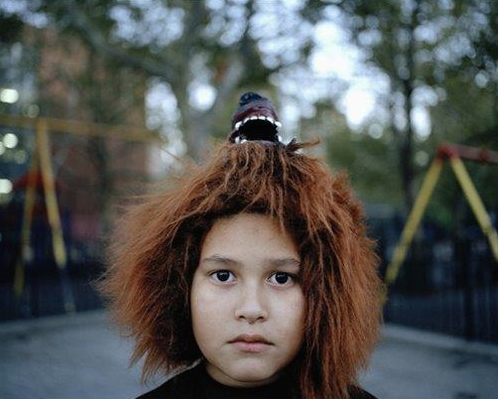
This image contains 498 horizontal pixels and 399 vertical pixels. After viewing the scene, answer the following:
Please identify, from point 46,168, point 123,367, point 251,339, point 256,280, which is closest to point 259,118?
point 256,280

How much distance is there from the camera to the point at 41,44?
1391 cm

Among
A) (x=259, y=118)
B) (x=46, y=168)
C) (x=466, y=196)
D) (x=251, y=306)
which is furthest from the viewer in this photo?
(x=46, y=168)

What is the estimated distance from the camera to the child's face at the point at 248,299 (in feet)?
4.83

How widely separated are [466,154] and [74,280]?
348 inches

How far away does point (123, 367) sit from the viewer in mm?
5602

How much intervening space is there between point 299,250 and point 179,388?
59cm

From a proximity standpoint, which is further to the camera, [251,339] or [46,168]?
[46,168]

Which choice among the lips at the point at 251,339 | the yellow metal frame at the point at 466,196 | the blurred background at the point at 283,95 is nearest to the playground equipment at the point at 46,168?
the blurred background at the point at 283,95

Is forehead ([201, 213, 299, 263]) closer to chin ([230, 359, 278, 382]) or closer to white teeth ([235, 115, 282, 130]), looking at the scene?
chin ([230, 359, 278, 382])

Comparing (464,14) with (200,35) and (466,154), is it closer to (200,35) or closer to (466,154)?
(466,154)

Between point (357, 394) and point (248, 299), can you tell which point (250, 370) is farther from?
point (357, 394)

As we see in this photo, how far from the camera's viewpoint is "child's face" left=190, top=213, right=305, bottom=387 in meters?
1.47

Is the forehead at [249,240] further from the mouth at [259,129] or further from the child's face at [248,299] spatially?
the mouth at [259,129]

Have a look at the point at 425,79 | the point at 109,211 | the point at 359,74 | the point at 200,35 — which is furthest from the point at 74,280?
the point at 425,79
